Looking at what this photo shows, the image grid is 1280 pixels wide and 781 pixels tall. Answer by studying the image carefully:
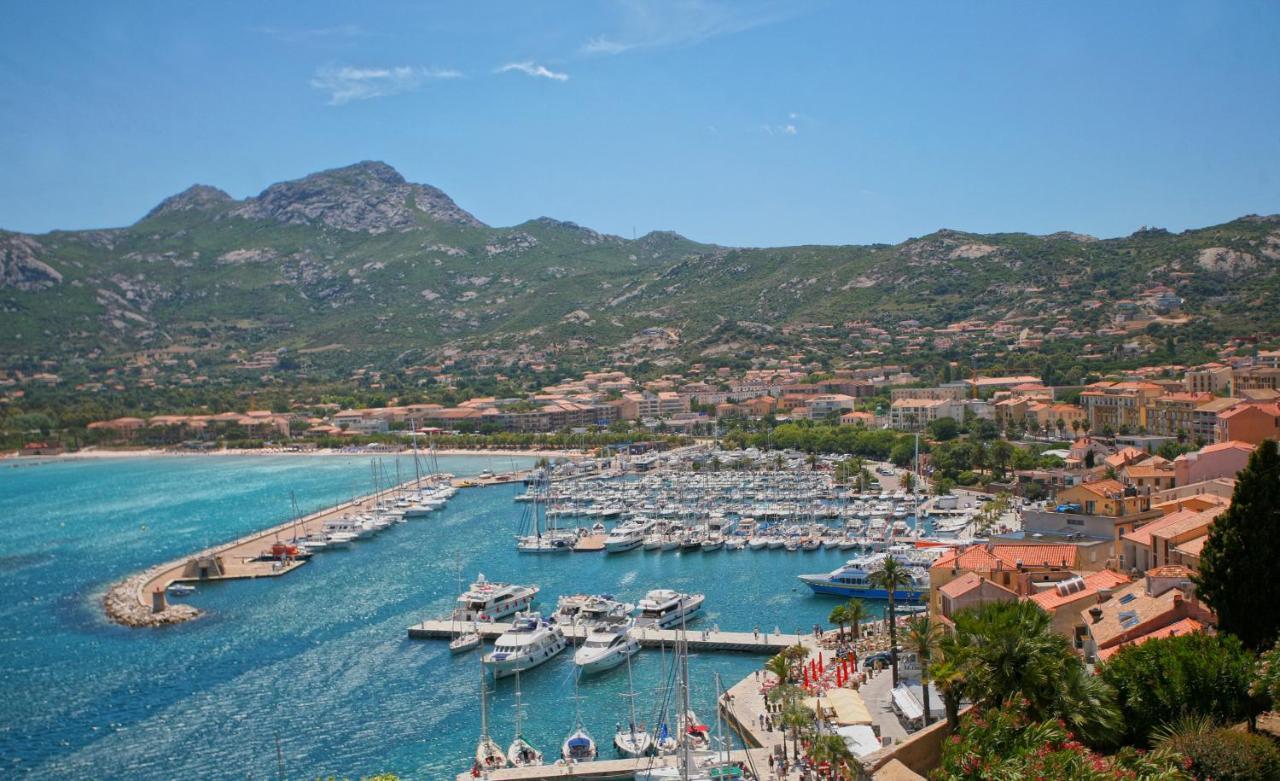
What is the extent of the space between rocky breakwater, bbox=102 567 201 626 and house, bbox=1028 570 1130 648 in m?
34.5

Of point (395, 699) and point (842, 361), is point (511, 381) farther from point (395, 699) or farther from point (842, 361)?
point (395, 699)

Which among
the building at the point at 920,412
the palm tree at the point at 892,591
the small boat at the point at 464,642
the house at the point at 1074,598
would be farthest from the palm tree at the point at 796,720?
the building at the point at 920,412

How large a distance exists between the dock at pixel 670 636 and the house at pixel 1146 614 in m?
12.3

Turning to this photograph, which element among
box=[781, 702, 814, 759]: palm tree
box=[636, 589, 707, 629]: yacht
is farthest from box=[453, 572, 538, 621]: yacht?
box=[781, 702, 814, 759]: palm tree

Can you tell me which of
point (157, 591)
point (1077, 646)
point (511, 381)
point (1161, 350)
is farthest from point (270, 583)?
point (511, 381)

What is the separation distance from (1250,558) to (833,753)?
865 centimetres

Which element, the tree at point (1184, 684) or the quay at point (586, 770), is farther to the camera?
the quay at point (586, 770)

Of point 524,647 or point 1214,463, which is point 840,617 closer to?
point 524,647

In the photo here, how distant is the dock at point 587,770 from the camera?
80.8 feet

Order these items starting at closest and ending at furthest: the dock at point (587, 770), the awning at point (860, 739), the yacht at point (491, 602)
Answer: the awning at point (860, 739) → the dock at point (587, 770) → the yacht at point (491, 602)

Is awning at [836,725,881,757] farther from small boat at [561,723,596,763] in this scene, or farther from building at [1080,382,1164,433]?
building at [1080,382,1164,433]

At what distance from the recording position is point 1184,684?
51.5ft

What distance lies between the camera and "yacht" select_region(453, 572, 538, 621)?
40.6 m

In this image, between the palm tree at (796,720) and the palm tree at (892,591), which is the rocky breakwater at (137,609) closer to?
the palm tree at (892,591)
